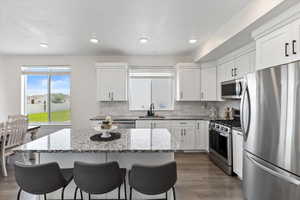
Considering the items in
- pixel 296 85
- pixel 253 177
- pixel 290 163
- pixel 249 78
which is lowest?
pixel 253 177

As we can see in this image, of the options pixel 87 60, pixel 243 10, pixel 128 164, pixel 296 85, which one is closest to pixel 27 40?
pixel 87 60

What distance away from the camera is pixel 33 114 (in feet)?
17.7

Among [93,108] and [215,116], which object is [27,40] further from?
[215,116]

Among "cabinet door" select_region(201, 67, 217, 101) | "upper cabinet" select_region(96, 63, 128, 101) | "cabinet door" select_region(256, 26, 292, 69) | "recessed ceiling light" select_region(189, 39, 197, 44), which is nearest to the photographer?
"cabinet door" select_region(256, 26, 292, 69)

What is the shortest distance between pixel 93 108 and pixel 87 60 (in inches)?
52.4

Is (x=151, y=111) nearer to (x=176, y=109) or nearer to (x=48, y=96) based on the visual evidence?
(x=176, y=109)

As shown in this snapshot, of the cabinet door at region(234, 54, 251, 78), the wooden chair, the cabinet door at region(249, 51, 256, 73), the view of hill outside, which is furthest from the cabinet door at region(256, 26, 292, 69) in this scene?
the view of hill outside

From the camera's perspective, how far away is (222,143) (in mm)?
3648

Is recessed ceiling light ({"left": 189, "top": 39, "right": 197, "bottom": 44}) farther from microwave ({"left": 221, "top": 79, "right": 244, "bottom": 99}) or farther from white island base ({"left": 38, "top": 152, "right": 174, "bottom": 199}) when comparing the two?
white island base ({"left": 38, "top": 152, "right": 174, "bottom": 199})

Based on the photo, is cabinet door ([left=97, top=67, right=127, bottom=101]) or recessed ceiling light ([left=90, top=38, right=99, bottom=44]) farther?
cabinet door ([left=97, top=67, right=127, bottom=101])

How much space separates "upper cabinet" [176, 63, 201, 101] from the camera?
4988 mm

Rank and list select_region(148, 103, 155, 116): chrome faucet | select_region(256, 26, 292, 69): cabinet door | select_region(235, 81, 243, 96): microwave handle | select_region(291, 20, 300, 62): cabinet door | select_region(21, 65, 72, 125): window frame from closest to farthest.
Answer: select_region(291, 20, 300, 62): cabinet door → select_region(256, 26, 292, 69): cabinet door → select_region(235, 81, 243, 96): microwave handle → select_region(148, 103, 155, 116): chrome faucet → select_region(21, 65, 72, 125): window frame

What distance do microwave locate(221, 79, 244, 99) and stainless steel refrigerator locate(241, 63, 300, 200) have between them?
1.31 meters

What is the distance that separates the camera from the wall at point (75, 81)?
522cm
